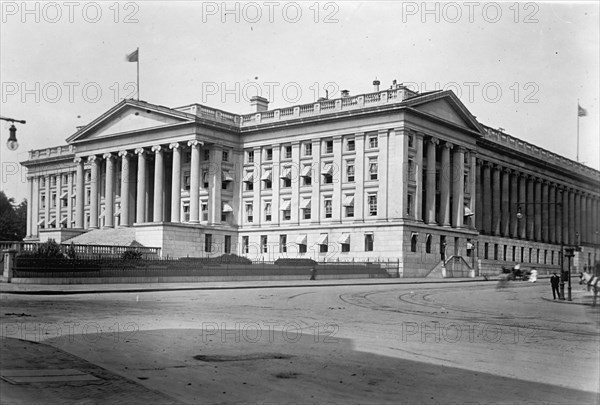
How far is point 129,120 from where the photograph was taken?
8050 cm

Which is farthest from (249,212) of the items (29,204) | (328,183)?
(29,204)

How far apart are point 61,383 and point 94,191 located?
79652mm

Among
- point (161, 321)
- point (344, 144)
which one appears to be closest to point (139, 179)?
point (344, 144)

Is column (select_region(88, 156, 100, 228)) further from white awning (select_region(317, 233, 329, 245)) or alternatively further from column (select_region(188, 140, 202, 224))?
white awning (select_region(317, 233, 329, 245))

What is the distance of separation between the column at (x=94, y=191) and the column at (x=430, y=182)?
41040 mm

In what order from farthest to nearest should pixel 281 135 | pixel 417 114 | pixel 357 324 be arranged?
pixel 281 135 → pixel 417 114 → pixel 357 324

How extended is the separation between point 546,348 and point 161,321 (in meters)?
9.72

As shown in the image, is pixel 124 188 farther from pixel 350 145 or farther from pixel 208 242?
pixel 350 145

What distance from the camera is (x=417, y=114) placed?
6688 cm

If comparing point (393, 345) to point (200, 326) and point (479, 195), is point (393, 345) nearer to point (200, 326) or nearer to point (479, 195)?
point (200, 326)

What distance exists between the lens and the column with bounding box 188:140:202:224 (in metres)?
74.6

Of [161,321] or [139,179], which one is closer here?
[161,321]

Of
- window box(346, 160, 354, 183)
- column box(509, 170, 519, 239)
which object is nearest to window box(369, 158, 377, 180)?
window box(346, 160, 354, 183)

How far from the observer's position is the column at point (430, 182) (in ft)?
231
